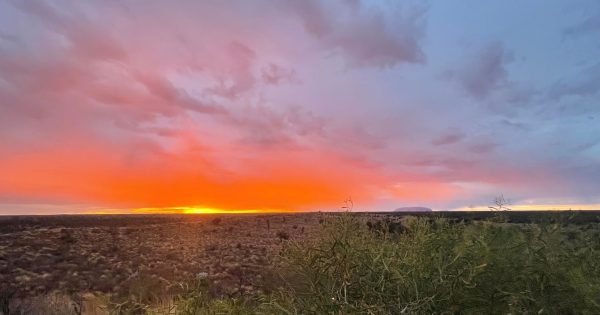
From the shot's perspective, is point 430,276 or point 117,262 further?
point 117,262

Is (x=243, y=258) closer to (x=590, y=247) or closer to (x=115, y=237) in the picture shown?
(x=115, y=237)

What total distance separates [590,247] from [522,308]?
6.14ft

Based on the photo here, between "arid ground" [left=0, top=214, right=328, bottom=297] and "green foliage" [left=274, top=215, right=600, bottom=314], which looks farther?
"arid ground" [left=0, top=214, right=328, bottom=297]

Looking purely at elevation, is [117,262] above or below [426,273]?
below

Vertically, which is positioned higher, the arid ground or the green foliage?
the green foliage

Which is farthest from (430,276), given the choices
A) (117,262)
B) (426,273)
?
(117,262)

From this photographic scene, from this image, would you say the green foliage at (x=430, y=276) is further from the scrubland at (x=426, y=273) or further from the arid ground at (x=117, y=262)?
the arid ground at (x=117, y=262)

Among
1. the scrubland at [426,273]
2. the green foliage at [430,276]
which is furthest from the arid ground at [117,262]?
the green foliage at [430,276]

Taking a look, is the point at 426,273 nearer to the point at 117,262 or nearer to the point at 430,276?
the point at 430,276

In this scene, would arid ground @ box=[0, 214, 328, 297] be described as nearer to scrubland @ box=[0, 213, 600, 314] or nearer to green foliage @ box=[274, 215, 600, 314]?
scrubland @ box=[0, 213, 600, 314]

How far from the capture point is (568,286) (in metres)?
4.11

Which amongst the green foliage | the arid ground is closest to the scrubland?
the green foliage

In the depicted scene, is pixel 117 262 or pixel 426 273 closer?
pixel 426 273

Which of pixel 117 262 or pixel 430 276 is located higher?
pixel 430 276
